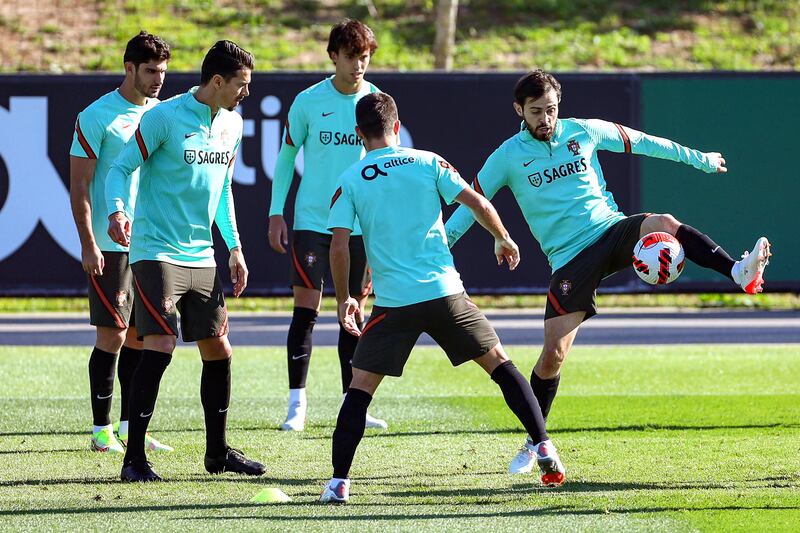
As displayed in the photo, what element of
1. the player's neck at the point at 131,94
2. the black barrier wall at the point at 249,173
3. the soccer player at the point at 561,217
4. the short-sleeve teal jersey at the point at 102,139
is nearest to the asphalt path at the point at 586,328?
the black barrier wall at the point at 249,173

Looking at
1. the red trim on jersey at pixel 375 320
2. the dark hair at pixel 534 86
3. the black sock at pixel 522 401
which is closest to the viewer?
the red trim on jersey at pixel 375 320

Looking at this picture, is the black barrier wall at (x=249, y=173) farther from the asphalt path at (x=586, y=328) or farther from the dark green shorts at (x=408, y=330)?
the dark green shorts at (x=408, y=330)

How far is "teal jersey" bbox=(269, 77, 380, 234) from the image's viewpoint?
8.81 metres

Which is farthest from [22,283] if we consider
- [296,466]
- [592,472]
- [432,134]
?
[592,472]

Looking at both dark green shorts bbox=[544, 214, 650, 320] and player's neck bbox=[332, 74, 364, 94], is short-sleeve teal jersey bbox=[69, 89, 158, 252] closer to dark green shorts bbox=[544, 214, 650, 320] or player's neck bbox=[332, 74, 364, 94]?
player's neck bbox=[332, 74, 364, 94]

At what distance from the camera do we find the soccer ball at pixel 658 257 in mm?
6973

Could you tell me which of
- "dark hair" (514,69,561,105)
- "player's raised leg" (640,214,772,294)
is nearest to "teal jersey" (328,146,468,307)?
"dark hair" (514,69,561,105)

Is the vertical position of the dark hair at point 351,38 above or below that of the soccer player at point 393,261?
above

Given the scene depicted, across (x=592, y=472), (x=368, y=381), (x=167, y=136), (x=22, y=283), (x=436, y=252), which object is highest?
(x=167, y=136)

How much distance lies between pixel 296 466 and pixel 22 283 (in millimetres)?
9566

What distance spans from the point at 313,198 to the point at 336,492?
9.76 feet

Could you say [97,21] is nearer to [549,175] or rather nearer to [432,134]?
[432,134]

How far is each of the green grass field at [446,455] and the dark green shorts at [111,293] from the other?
82cm

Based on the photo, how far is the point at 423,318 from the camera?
634 centimetres
